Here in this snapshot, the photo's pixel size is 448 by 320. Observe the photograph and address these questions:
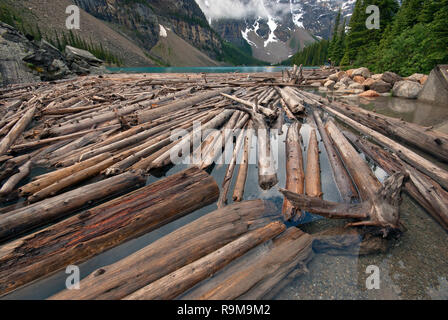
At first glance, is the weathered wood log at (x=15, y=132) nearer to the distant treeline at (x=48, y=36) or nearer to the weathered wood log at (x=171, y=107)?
the weathered wood log at (x=171, y=107)

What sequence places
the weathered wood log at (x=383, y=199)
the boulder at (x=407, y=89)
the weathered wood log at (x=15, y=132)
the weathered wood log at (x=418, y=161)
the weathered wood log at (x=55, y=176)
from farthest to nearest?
the boulder at (x=407, y=89)
the weathered wood log at (x=15, y=132)
the weathered wood log at (x=418, y=161)
the weathered wood log at (x=55, y=176)
the weathered wood log at (x=383, y=199)

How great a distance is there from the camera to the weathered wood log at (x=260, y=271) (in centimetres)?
215

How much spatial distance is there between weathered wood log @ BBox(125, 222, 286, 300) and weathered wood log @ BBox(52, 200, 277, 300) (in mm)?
139

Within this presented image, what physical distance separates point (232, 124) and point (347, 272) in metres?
5.86

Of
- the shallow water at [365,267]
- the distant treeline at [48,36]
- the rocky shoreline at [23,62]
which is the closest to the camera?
the shallow water at [365,267]

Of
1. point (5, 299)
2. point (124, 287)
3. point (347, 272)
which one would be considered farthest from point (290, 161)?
point (5, 299)

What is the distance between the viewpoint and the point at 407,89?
14.8m

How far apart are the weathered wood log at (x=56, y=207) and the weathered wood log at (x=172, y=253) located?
1708 mm

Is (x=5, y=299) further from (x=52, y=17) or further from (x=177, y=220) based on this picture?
(x=52, y=17)

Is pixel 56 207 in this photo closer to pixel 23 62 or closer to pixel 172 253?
pixel 172 253

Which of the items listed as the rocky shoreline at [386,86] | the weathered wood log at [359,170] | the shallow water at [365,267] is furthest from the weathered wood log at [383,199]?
the rocky shoreline at [386,86]

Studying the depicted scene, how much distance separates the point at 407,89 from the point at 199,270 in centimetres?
2049
